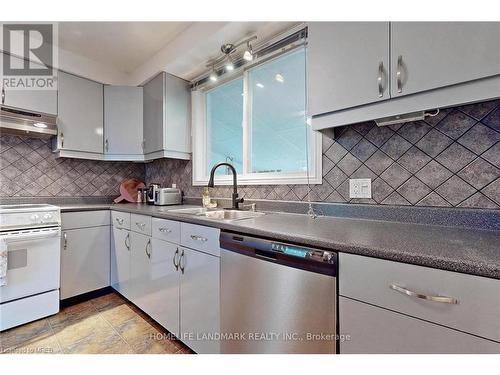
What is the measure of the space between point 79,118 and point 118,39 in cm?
86

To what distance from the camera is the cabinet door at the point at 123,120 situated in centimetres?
249

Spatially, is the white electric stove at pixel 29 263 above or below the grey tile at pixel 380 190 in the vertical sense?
below

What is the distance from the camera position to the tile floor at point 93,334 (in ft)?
4.89

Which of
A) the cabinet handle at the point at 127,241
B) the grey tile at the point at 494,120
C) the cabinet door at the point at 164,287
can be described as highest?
the grey tile at the point at 494,120

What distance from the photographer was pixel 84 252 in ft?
6.90

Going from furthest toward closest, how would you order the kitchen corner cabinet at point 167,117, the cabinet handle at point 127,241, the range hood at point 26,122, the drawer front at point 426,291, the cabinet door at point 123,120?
1. the cabinet door at point 123,120
2. the kitchen corner cabinet at point 167,117
3. the cabinet handle at point 127,241
4. the range hood at point 26,122
5. the drawer front at point 426,291

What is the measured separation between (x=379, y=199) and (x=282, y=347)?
0.90 metres

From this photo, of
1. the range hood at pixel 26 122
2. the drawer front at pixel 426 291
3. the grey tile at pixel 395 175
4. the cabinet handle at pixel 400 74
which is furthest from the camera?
the range hood at pixel 26 122

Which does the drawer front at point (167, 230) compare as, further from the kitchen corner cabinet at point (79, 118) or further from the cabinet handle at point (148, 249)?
the kitchen corner cabinet at point (79, 118)

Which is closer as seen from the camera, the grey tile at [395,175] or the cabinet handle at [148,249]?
the grey tile at [395,175]

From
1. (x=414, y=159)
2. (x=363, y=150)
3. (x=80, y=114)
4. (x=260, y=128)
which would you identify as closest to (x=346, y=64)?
(x=363, y=150)

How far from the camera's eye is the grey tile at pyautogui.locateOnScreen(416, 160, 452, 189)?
1089 millimetres

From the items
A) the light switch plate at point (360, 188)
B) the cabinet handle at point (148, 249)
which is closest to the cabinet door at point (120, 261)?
the cabinet handle at point (148, 249)
